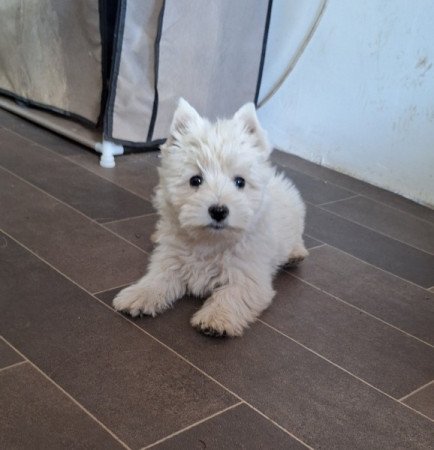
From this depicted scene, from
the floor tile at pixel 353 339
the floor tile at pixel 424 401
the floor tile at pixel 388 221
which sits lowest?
the floor tile at pixel 388 221

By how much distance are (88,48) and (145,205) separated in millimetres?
952

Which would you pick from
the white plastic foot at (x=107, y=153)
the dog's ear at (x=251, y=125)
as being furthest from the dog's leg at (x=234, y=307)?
the white plastic foot at (x=107, y=153)

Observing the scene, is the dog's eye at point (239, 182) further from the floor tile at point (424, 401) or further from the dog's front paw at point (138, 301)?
the floor tile at point (424, 401)

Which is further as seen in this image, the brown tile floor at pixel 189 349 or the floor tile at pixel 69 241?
the floor tile at pixel 69 241

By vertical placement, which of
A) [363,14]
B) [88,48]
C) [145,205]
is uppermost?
[363,14]

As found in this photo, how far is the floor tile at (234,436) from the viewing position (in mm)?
1262

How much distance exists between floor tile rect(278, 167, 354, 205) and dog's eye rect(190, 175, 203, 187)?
132cm

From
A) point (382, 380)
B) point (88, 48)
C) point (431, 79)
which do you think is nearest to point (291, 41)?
point (431, 79)

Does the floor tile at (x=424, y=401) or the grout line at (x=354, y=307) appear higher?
the floor tile at (x=424, y=401)

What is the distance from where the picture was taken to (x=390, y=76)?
3.17 meters

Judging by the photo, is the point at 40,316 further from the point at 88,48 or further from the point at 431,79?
the point at 431,79

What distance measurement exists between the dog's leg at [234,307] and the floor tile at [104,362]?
0.49ft

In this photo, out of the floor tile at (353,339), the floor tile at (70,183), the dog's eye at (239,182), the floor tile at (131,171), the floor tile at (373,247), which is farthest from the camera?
the floor tile at (131,171)

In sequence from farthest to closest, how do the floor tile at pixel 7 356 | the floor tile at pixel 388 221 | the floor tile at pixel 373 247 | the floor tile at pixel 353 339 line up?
the floor tile at pixel 388 221 < the floor tile at pixel 373 247 < the floor tile at pixel 353 339 < the floor tile at pixel 7 356
